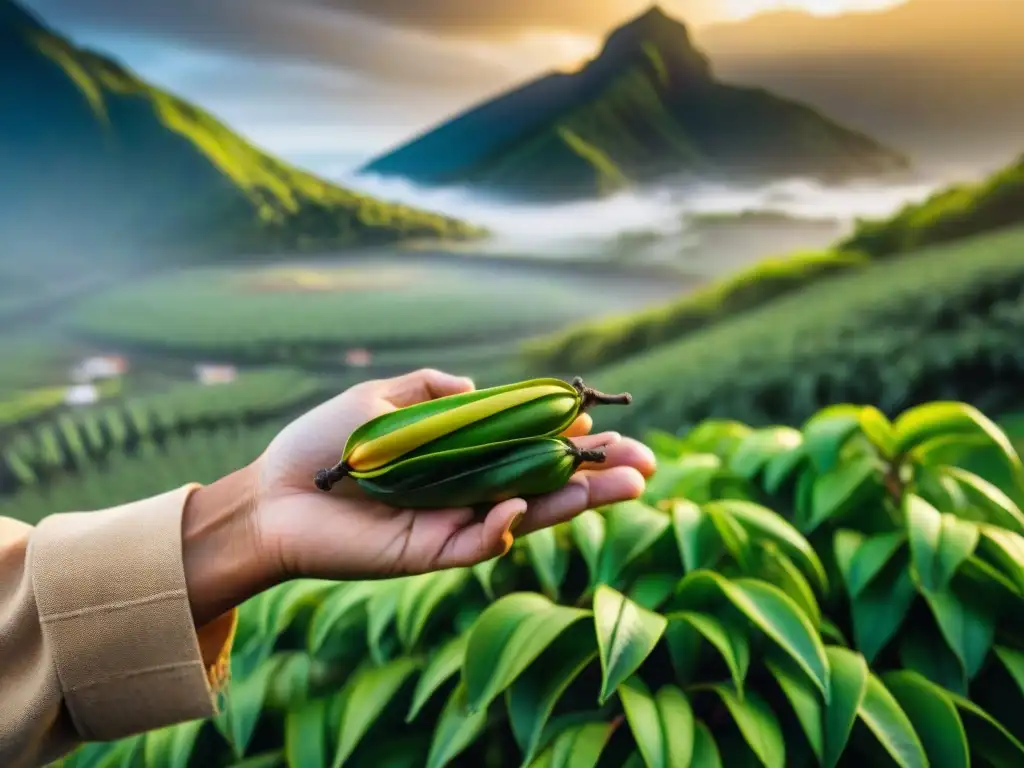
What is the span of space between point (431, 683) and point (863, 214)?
5.97 ft

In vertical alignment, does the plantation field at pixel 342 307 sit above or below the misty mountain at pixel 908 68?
below

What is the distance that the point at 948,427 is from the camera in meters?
1.09

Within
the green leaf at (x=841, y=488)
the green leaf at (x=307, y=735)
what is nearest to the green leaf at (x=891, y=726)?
the green leaf at (x=841, y=488)

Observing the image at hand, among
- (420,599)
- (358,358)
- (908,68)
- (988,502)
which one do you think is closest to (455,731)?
(420,599)

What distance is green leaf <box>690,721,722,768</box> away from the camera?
0.79m

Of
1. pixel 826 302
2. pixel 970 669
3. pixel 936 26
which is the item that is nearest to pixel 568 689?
pixel 970 669

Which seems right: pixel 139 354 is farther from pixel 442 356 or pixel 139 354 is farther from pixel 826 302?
pixel 826 302

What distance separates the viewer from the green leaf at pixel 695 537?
3.08ft

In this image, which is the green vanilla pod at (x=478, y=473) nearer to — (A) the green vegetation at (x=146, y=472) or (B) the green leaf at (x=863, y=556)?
(B) the green leaf at (x=863, y=556)

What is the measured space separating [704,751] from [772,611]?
0.51 ft

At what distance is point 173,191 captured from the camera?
2.09 m

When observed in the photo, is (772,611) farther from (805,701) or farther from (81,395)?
(81,395)

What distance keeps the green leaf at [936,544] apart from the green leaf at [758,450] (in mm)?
213

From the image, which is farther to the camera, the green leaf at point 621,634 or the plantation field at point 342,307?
the plantation field at point 342,307
